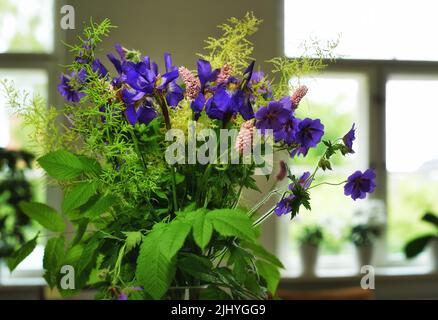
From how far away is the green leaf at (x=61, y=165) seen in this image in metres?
0.68

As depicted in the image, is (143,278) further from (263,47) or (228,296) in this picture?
(263,47)

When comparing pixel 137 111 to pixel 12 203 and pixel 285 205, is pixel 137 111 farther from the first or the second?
pixel 12 203

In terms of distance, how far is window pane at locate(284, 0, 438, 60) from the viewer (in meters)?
2.91

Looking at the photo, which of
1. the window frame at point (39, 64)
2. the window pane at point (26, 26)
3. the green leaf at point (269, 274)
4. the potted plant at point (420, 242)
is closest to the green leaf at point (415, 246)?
the potted plant at point (420, 242)

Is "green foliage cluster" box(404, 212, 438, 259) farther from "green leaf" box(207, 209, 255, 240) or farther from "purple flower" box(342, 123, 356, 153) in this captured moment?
"green leaf" box(207, 209, 255, 240)

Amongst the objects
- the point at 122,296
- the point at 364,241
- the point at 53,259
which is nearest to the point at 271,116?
the point at 122,296

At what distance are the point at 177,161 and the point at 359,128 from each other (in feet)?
8.20

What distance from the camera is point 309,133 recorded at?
64 cm

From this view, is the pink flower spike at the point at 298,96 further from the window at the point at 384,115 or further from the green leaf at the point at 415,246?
the green leaf at the point at 415,246

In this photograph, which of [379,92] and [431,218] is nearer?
[431,218]

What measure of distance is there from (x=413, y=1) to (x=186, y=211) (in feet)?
9.10

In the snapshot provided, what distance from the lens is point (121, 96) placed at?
0.65m

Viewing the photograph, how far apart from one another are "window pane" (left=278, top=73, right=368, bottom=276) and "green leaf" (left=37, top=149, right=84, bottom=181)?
2.31 m

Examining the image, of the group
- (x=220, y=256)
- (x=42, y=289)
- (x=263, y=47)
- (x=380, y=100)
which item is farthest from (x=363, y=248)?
(x=220, y=256)
